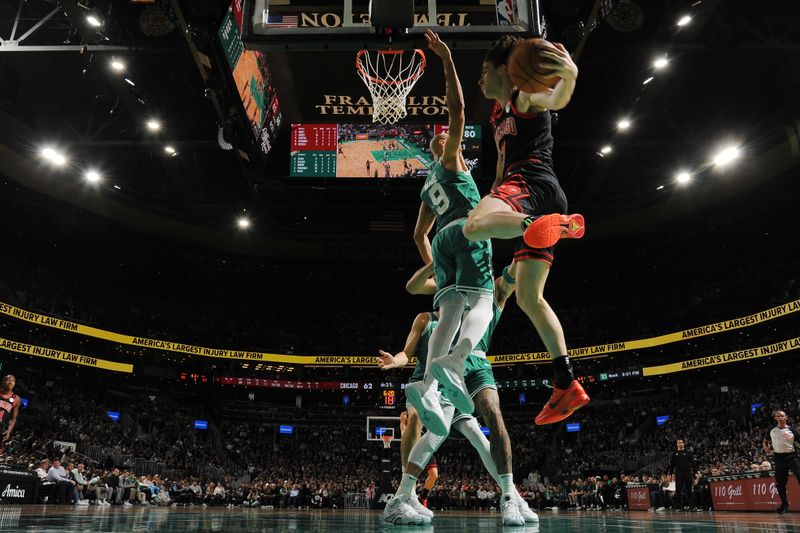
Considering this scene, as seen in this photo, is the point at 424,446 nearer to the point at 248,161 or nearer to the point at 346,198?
the point at 248,161

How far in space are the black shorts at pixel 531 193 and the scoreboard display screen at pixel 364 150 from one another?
10264 mm

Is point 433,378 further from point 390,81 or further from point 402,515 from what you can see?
point 390,81

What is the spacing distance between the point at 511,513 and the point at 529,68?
2985 millimetres

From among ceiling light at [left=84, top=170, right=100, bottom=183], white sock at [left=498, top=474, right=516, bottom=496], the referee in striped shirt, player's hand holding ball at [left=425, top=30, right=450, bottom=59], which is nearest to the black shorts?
player's hand holding ball at [left=425, top=30, right=450, bottom=59]

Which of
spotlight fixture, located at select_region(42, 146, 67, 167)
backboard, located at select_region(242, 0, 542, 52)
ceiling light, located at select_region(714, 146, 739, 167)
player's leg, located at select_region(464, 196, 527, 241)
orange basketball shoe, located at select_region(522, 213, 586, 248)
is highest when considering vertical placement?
spotlight fixture, located at select_region(42, 146, 67, 167)

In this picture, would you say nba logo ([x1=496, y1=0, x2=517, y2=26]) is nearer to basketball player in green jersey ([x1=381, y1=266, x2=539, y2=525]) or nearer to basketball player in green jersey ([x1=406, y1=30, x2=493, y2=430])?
basketball player in green jersey ([x1=406, y1=30, x2=493, y2=430])

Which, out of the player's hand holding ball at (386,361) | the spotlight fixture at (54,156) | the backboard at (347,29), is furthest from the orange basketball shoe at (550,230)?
the spotlight fixture at (54,156)

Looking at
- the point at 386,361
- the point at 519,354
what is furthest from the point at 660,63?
the point at 519,354

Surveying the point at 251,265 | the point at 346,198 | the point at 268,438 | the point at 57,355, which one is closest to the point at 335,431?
the point at 268,438

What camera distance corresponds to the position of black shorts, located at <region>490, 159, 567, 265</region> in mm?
Result: 3703

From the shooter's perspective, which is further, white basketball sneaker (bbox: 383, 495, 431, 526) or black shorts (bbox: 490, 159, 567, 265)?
white basketball sneaker (bbox: 383, 495, 431, 526)

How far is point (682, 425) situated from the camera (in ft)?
90.7

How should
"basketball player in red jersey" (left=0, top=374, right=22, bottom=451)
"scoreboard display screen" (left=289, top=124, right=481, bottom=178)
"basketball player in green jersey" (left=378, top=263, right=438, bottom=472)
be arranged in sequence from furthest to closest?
"scoreboard display screen" (left=289, top=124, right=481, bottom=178) → "basketball player in red jersey" (left=0, top=374, right=22, bottom=451) → "basketball player in green jersey" (left=378, top=263, right=438, bottom=472)

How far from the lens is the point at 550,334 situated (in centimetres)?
377
